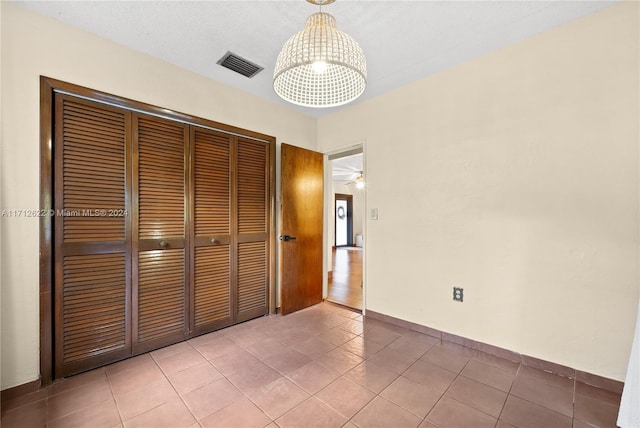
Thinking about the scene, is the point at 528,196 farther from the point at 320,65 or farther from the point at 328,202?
the point at 328,202

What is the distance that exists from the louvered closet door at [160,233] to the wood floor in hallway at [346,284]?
1.92 metres

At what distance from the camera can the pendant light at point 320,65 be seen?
118cm

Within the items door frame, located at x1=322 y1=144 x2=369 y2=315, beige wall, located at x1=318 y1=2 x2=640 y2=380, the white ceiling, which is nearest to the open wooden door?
door frame, located at x1=322 y1=144 x2=369 y2=315

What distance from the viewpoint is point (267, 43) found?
2062mm

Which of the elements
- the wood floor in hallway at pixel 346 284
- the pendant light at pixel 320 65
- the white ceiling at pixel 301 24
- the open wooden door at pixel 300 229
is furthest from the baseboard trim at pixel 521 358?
the white ceiling at pixel 301 24

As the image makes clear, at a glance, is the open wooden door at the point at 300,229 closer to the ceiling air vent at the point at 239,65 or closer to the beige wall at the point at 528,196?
the ceiling air vent at the point at 239,65

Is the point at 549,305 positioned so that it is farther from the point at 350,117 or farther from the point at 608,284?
the point at 350,117

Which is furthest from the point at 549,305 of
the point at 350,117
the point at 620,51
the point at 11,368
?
the point at 11,368

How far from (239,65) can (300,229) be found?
1773mm

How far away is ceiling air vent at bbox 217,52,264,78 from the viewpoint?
2242 mm

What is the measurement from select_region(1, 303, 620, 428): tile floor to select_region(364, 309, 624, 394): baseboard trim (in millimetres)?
57

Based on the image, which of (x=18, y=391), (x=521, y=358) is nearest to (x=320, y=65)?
(x=521, y=358)

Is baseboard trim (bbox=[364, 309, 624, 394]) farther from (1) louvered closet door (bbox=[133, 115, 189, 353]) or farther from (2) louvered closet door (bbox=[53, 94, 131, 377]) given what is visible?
(2) louvered closet door (bbox=[53, 94, 131, 377])

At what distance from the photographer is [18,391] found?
1.65 m
